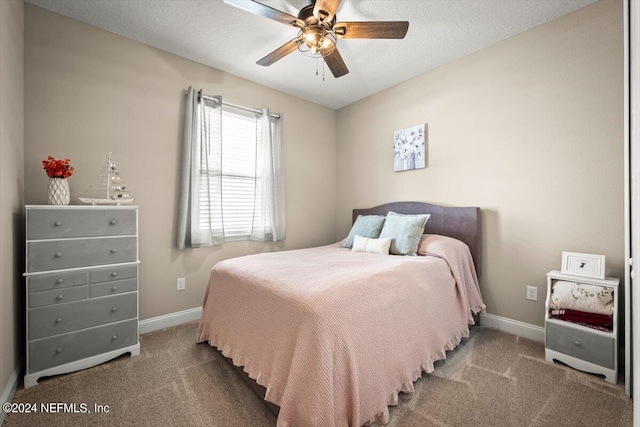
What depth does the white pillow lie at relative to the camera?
2.52 metres

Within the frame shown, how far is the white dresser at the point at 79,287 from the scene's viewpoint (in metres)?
1.73

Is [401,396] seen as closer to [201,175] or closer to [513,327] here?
[513,327]

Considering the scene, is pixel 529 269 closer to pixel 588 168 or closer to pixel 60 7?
pixel 588 168

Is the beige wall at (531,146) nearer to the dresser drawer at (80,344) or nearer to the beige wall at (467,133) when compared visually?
the beige wall at (467,133)

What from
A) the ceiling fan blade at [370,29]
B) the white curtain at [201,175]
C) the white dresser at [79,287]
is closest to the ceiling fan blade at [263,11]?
the ceiling fan blade at [370,29]

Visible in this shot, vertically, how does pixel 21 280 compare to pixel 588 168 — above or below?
below

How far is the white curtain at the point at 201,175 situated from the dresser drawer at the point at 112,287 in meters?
0.59

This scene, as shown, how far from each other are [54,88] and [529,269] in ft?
13.7

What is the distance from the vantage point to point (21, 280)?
6.21 ft

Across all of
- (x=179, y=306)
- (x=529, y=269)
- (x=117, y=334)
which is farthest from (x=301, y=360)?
(x=529, y=269)

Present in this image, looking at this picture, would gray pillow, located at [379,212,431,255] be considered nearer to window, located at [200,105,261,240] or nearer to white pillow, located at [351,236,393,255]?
white pillow, located at [351,236,393,255]

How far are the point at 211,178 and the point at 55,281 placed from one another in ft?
4.84

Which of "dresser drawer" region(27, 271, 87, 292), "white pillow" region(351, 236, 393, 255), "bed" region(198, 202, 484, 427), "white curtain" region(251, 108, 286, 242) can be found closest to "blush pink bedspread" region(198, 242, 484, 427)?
"bed" region(198, 202, 484, 427)

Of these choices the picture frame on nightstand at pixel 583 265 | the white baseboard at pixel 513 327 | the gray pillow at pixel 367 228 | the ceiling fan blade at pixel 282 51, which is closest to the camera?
the picture frame on nightstand at pixel 583 265
